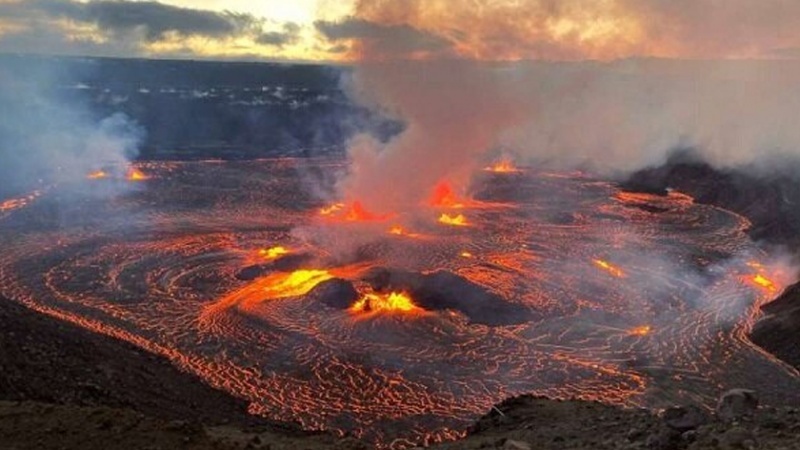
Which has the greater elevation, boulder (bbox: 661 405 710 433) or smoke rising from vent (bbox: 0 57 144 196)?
boulder (bbox: 661 405 710 433)

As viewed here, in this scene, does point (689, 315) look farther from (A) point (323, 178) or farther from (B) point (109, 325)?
(A) point (323, 178)

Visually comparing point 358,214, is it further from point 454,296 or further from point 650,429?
point 650,429

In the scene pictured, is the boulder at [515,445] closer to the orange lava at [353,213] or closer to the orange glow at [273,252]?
the orange glow at [273,252]

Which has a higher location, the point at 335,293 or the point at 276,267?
the point at 335,293

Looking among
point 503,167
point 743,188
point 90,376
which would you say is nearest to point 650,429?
point 90,376

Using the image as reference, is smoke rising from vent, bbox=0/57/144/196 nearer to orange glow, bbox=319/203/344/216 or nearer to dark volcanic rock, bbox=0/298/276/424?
orange glow, bbox=319/203/344/216

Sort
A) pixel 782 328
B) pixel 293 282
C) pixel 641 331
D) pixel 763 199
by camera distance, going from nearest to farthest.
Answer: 1. pixel 782 328
2. pixel 641 331
3. pixel 293 282
4. pixel 763 199

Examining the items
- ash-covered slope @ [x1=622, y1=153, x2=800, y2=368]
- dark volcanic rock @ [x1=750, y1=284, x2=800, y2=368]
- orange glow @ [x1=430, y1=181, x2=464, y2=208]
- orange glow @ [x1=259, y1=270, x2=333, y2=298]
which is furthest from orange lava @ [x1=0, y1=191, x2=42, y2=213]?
ash-covered slope @ [x1=622, y1=153, x2=800, y2=368]

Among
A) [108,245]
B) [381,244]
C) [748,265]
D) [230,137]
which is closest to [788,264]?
[748,265]
